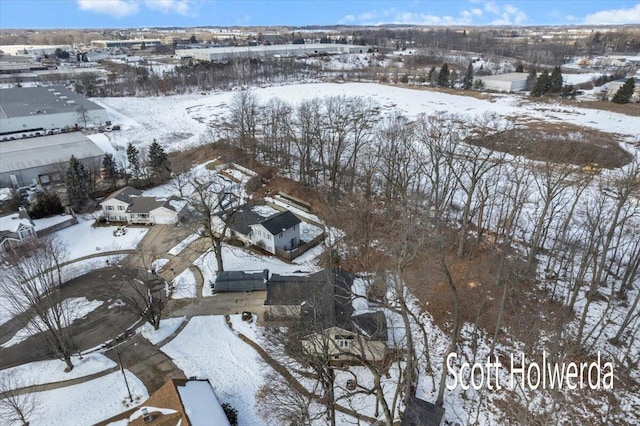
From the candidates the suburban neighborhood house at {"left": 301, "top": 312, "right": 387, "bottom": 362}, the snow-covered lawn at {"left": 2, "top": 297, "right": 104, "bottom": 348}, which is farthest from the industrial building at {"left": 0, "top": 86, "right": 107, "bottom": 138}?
the suburban neighborhood house at {"left": 301, "top": 312, "right": 387, "bottom": 362}

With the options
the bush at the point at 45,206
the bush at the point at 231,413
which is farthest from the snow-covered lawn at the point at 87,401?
the bush at the point at 45,206

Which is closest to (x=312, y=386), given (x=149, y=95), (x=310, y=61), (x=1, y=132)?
(x=1, y=132)

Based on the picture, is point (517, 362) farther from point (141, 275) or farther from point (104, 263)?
point (104, 263)

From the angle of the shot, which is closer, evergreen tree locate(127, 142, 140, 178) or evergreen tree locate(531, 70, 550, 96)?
evergreen tree locate(127, 142, 140, 178)

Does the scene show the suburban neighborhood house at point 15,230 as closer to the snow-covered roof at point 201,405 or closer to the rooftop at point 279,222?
the rooftop at point 279,222

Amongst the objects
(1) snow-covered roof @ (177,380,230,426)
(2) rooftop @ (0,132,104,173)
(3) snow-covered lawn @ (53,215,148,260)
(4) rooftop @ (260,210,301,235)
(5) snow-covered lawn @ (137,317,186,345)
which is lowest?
(5) snow-covered lawn @ (137,317,186,345)

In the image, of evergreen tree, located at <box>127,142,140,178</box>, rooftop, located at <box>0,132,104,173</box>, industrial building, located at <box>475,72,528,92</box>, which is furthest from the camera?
industrial building, located at <box>475,72,528,92</box>

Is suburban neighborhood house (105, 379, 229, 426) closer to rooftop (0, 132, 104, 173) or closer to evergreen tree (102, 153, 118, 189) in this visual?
evergreen tree (102, 153, 118, 189)

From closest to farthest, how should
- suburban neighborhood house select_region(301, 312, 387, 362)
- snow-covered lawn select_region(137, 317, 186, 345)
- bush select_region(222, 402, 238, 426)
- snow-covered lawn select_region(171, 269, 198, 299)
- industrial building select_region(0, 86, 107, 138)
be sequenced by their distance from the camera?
bush select_region(222, 402, 238, 426) < suburban neighborhood house select_region(301, 312, 387, 362) < snow-covered lawn select_region(137, 317, 186, 345) < snow-covered lawn select_region(171, 269, 198, 299) < industrial building select_region(0, 86, 107, 138)
